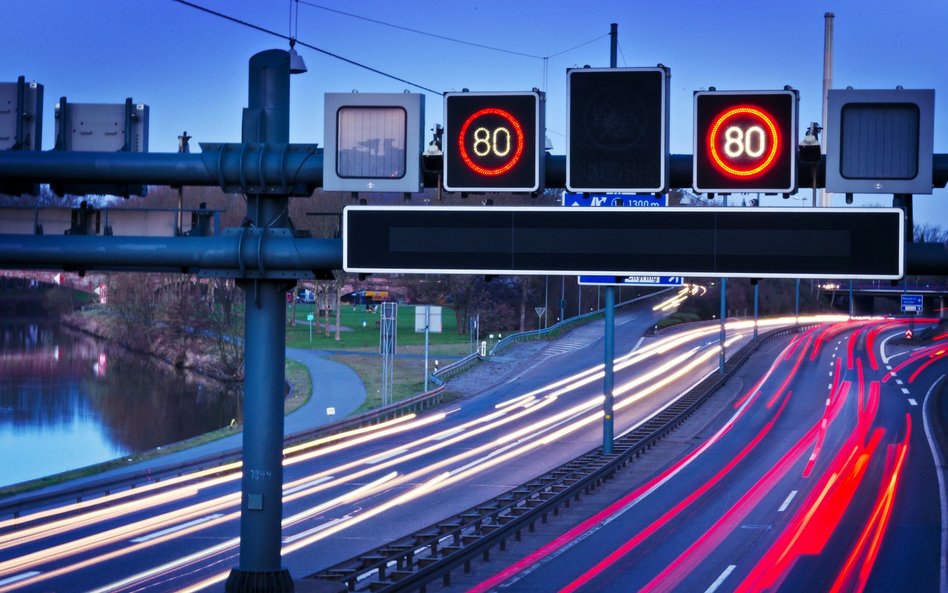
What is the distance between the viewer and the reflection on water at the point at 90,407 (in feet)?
142

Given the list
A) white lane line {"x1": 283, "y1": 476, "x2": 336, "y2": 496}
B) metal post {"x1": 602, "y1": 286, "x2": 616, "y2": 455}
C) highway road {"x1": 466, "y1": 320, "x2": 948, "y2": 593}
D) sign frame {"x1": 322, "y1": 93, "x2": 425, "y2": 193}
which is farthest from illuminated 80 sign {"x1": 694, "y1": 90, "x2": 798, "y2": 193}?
metal post {"x1": 602, "y1": 286, "x2": 616, "y2": 455}

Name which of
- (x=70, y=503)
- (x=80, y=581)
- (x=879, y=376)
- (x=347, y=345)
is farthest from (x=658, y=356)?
(x=80, y=581)

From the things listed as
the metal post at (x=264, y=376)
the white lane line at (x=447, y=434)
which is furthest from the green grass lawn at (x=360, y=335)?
the metal post at (x=264, y=376)

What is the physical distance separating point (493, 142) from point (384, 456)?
28.1 m

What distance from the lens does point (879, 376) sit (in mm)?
66312

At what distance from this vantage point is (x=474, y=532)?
22828mm

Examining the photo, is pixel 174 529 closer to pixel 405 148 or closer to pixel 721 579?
pixel 721 579

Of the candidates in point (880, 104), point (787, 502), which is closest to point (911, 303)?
point (787, 502)

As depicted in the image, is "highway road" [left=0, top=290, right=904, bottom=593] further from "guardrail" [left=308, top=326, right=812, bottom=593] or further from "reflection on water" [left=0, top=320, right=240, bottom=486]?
"reflection on water" [left=0, top=320, right=240, bottom=486]

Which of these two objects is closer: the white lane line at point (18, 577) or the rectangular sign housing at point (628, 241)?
the rectangular sign housing at point (628, 241)

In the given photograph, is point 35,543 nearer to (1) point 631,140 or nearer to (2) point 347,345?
(1) point 631,140

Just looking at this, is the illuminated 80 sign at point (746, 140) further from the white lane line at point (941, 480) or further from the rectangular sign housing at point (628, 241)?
the white lane line at point (941, 480)

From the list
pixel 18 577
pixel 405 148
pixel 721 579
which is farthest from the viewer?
pixel 18 577

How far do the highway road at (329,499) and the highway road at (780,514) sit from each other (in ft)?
14.3
